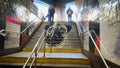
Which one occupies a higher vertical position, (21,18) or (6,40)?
(21,18)

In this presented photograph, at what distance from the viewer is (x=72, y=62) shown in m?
4.97

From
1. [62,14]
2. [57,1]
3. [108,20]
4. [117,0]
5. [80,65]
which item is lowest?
[80,65]

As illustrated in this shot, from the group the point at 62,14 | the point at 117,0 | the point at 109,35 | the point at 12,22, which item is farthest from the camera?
the point at 62,14

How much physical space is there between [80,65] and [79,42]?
330 centimetres

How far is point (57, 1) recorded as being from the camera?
20891 millimetres

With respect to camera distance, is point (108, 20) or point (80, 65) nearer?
point (108, 20)

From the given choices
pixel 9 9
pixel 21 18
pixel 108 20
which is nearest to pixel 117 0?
pixel 108 20

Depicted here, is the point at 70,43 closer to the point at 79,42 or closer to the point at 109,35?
the point at 79,42

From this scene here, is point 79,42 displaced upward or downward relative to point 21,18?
downward

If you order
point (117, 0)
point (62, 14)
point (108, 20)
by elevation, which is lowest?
point (108, 20)

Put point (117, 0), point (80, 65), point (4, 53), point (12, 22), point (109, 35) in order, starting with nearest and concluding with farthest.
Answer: point (117, 0), point (109, 35), point (80, 65), point (4, 53), point (12, 22)

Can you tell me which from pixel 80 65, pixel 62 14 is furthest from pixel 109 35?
pixel 62 14

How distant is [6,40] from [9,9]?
3.61 ft

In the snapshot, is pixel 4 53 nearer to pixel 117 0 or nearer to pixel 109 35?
pixel 109 35
